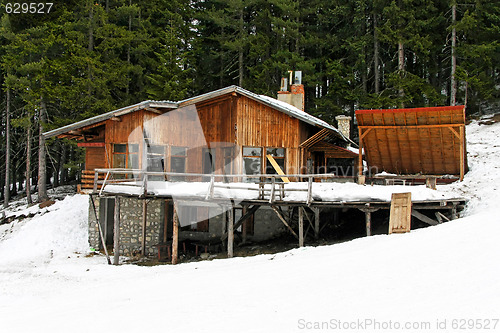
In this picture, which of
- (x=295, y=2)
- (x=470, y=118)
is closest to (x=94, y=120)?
(x=295, y=2)

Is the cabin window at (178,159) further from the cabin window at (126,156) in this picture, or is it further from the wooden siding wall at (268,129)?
the wooden siding wall at (268,129)

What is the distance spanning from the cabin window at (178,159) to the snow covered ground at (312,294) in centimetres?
689

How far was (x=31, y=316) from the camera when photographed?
8773 millimetres

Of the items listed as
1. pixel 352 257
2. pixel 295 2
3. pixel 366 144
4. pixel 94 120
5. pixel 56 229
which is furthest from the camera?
pixel 295 2

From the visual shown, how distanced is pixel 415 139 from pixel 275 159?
22.4 ft

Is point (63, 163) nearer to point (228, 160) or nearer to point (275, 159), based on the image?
point (228, 160)

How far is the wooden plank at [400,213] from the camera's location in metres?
13.2

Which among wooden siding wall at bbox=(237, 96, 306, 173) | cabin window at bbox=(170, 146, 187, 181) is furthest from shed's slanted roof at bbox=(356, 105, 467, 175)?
cabin window at bbox=(170, 146, 187, 181)

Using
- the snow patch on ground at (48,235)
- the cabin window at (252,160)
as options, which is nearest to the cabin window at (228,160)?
the cabin window at (252,160)

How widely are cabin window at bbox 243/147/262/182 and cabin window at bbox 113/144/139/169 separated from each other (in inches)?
211

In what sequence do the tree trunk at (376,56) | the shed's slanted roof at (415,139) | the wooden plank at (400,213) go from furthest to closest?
the tree trunk at (376,56) < the shed's slanted roof at (415,139) < the wooden plank at (400,213)

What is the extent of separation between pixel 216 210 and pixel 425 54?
836 inches

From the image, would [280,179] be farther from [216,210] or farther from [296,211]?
[216,210]

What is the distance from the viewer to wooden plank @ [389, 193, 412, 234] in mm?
13172
